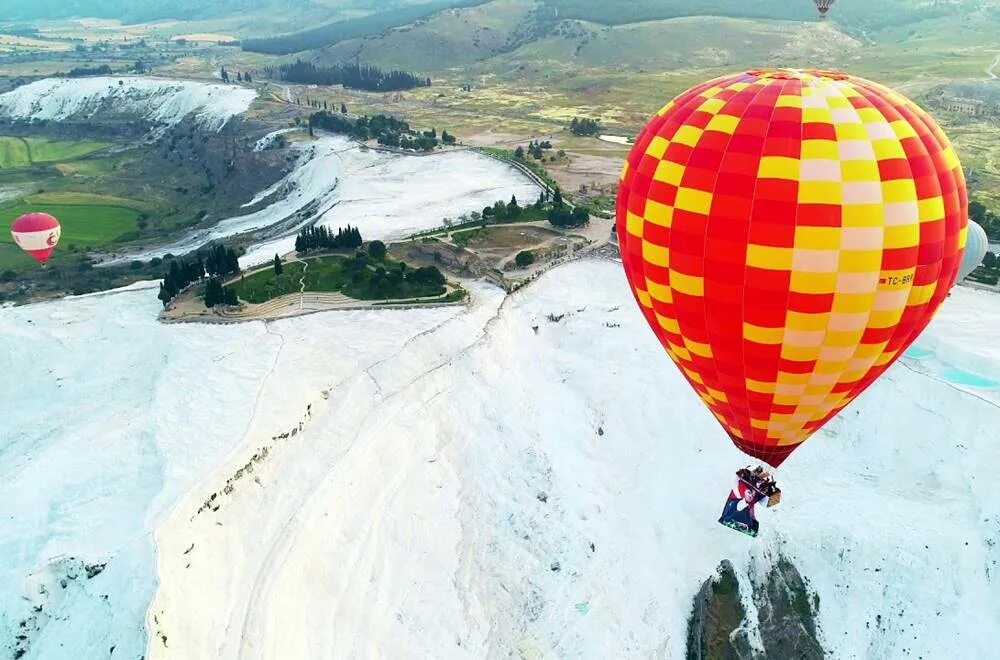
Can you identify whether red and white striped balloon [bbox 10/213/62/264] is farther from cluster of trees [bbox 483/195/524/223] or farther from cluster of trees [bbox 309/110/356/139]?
cluster of trees [bbox 309/110/356/139]

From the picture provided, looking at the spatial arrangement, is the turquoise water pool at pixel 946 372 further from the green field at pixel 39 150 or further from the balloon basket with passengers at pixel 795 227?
the green field at pixel 39 150

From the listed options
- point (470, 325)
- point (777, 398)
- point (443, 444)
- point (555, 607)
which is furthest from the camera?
point (470, 325)

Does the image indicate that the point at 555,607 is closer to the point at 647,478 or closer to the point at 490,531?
the point at 490,531

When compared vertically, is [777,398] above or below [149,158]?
above

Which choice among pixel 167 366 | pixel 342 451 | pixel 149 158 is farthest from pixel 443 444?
pixel 149 158

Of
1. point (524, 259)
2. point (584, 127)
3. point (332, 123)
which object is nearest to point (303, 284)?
point (524, 259)

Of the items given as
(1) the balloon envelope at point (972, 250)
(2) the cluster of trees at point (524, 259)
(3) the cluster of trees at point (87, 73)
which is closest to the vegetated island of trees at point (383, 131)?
(2) the cluster of trees at point (524, 259)

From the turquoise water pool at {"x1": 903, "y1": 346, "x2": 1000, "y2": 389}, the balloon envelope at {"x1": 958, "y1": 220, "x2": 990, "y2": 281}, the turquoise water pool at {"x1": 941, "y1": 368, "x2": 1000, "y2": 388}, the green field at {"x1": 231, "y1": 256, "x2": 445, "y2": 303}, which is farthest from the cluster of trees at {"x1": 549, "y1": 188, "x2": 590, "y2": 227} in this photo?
the balloon envelope at {"x1": 958, "y1": 220, "x2": 990, "y2": 281}
